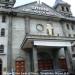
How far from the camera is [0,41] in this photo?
24.3 metres

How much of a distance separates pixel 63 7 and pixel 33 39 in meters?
16.7

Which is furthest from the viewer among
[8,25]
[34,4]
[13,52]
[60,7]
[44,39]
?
[60,7]

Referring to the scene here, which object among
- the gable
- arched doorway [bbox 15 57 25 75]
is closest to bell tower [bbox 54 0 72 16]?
the gable

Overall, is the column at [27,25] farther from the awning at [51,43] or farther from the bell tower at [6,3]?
the awning at [51,43]

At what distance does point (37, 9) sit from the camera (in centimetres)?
2900

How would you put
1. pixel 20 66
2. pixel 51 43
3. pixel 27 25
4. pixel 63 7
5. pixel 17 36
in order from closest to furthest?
pixel 51 43, pixel 20 66, pixel 17 36, pixel 27 25, pixel 63 7

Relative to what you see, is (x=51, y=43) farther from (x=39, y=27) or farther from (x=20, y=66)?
(x=39, y=27)

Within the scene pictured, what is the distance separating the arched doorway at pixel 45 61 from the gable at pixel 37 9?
26.7ft

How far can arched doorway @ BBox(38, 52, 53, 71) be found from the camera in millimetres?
24677

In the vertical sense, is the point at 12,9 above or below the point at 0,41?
above

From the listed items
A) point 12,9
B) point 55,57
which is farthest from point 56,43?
point 12,9

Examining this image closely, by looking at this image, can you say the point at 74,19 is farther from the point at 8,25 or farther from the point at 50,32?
the point at 8,25

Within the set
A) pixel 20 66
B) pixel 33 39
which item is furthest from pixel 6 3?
pixel 20 66

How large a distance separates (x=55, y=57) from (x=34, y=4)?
11718 mm
